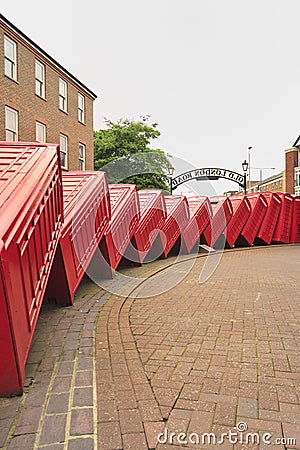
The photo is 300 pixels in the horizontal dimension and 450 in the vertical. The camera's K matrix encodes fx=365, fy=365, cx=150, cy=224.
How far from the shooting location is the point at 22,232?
3131 millimetres

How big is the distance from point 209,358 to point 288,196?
1700 cm

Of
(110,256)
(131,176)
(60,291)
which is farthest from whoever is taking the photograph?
(131,176)

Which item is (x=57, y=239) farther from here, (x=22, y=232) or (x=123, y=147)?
(x=123, y=147)

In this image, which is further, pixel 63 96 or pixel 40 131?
pixel 63 96

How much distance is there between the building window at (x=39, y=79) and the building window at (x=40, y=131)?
1445mm

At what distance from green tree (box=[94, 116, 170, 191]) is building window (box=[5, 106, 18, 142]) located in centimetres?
1528

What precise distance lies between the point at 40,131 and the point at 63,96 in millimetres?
3499

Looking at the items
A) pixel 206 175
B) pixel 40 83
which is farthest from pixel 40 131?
pixel 206 175

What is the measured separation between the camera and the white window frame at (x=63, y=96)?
20.2 metres

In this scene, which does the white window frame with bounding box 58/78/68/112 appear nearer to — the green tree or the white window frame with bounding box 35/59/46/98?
the white window frame with bounding box 35/59/46/98

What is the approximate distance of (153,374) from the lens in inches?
130

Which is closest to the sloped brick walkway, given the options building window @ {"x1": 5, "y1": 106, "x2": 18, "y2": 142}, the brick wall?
building window @ {"x1": 5, "y1": 106, "x2": 18, "y2": 142}

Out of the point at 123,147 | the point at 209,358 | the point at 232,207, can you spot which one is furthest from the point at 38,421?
the point at 123,147

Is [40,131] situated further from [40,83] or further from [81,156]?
[81,156]
